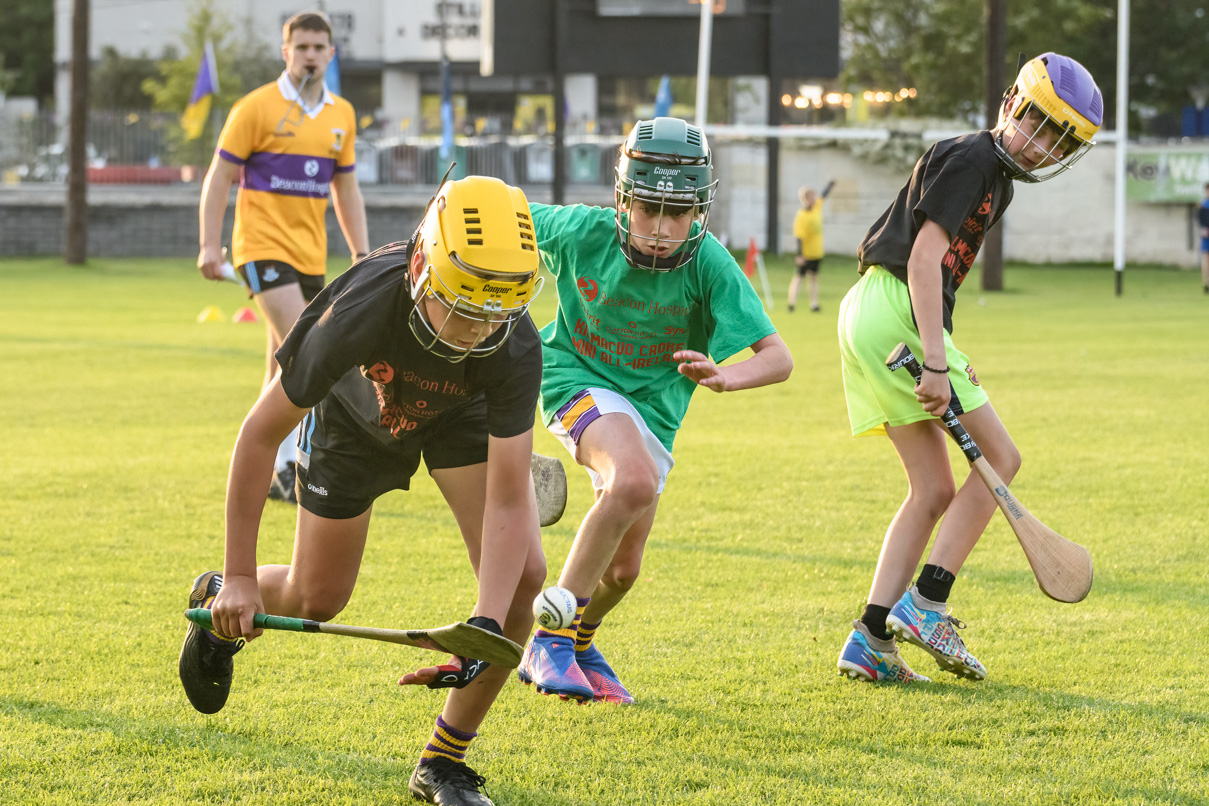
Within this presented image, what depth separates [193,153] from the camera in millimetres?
36312

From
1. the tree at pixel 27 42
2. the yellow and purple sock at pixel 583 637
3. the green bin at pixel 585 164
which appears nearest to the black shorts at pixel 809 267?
the green bin at pixel 585 164

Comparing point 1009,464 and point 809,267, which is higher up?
point 809,267

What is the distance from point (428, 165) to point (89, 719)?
30.9 m

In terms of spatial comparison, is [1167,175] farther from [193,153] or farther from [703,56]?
[193,153]

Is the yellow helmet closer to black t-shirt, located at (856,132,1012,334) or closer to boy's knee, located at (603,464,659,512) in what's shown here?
boy's knee, located at (603,464,659,512)

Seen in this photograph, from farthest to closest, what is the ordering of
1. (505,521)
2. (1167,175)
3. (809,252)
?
(1167,175) → (809,252) → (505,521)

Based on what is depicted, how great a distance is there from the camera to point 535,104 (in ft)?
166

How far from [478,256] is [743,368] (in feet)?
4.28

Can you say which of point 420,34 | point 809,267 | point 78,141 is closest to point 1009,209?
point 809,267

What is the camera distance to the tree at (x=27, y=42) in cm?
5903

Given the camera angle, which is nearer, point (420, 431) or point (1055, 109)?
point (420, 431)

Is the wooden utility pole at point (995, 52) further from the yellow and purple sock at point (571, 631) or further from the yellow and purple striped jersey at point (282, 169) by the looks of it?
the yellow and purple sock at point (571, 631)

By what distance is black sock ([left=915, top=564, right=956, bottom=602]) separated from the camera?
445 centimetres

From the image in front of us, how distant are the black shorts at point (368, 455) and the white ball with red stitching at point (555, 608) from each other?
1.48ft
